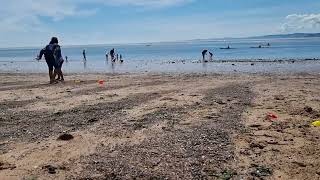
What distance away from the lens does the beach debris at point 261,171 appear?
6.86 meters

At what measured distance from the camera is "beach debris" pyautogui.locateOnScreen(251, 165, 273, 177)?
6863 mm

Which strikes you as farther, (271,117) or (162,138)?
(271,117)

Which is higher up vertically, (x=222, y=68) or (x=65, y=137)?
(x=65, y=137)

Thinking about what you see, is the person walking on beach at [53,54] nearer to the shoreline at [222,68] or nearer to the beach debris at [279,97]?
the beach debris at [279,97]

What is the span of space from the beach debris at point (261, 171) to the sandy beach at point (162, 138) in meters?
0.01

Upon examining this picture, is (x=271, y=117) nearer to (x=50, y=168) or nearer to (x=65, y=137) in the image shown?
(x=65, y=137)

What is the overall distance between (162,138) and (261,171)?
244cm

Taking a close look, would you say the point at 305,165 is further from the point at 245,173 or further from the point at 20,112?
the point at 20,112

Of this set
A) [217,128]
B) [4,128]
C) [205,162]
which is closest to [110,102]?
[4,128]

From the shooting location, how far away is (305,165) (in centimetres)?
725

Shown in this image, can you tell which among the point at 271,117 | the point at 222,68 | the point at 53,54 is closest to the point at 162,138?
the point at 271,117

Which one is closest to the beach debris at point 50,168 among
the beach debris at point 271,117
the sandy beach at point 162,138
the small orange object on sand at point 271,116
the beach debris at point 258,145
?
the sandy beach at point 162,138

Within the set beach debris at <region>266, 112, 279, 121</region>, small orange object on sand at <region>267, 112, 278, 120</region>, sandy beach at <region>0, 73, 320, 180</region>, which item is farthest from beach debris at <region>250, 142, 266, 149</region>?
small orange object on sand at <region>267, 112, 278, 120</region>

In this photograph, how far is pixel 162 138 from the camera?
8961 mm
